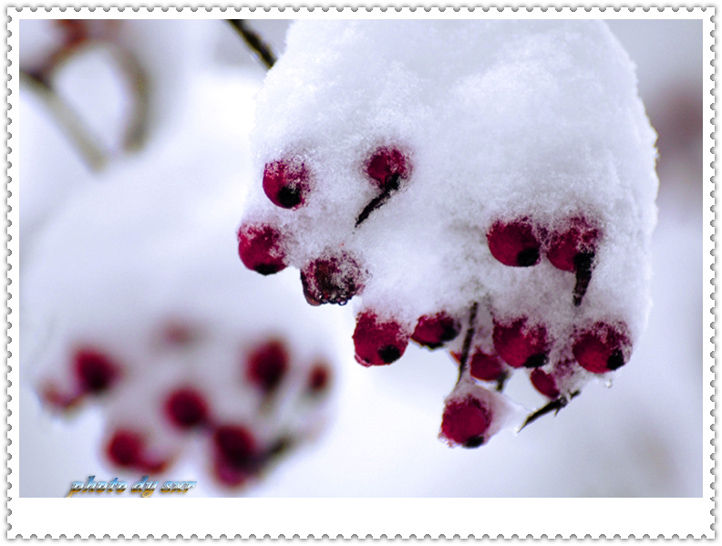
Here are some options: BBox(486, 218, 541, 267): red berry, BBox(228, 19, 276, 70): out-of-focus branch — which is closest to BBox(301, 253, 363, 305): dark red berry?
BBox(486, 218, 541, 267): red berry

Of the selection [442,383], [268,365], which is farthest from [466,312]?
[442,383]

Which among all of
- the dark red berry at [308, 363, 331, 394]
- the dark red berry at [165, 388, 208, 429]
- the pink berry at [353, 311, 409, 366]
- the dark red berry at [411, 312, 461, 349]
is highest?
the dark red berry at [308, 363, 331, 394]

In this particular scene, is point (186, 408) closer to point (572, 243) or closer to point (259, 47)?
point (259, 47)

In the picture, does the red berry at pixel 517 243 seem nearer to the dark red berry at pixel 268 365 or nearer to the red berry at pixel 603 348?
the red berry at pixel 603 348

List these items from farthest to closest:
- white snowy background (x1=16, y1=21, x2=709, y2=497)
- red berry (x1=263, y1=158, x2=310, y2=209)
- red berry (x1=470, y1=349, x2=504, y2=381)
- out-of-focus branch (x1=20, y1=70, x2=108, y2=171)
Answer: out-of-focus branch (x1=20, y1=70, x2=108, y2=171), white snowy background (x1=16, y1=21, x2=709, y2=497), red berry (x1=470, y1=349, x2=504, y2=381), red berry (x1=263, y1=158, x2=310, y2=209)

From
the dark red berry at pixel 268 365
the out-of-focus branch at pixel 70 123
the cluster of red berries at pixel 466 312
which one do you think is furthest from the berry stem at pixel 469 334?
the out-of-focus branch at pixel 70 123

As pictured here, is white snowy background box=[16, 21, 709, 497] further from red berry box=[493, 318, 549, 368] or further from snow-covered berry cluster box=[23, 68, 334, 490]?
red berry box=[493, 318, 549, 368]
